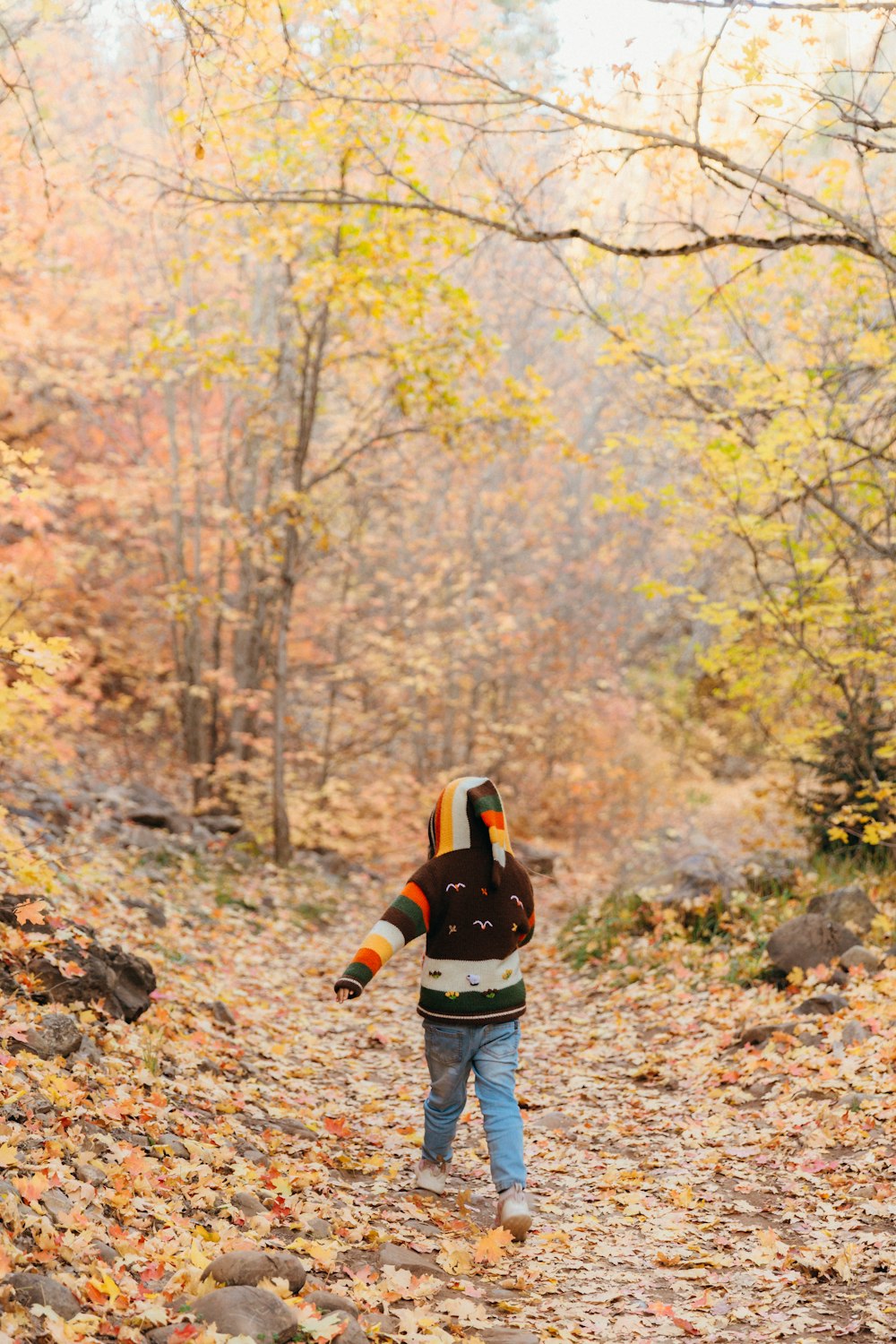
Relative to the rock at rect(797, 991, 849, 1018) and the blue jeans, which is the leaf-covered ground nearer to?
the rock at rect(797, 991, 849, 1018)

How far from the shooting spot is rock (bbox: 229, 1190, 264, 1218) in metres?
4.22

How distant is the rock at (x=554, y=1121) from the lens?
20.4 ft

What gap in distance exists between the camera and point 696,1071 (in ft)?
22.8

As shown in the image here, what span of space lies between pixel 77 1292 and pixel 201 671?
12444 millimetres

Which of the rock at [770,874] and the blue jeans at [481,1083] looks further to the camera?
the rock at [770,874]

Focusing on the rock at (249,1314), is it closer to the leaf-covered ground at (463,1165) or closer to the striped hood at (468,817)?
the leaf-covered ground at (463,1165)

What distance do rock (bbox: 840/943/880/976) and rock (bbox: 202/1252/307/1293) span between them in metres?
5.04

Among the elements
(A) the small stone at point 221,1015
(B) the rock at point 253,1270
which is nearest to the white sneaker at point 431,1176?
(B) the rock at point 253,1270

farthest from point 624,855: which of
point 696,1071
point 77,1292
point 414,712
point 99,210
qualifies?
point 77,1292

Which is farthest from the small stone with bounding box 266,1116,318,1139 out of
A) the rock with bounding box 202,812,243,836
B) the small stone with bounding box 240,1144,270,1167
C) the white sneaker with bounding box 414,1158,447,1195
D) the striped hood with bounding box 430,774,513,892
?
the rock with bounding box 202,812,243,836

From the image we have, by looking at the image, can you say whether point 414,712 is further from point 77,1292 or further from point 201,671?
point 77,1292

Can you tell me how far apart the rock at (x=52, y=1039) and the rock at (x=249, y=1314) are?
1.92m

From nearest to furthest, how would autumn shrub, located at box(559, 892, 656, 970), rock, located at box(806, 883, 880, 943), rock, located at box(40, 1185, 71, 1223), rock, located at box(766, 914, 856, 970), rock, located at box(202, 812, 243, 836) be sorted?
1. rock, located at box(40, 1185, 71, 1223)
2. rock, located at box(766, 914, 856, 970)
3. rock, located at box(806, 883, 880, 943)
4. autumn shrub, located at box(559, 892, 656, 970)
5. rock, located at box(202, 812, 243, 836)

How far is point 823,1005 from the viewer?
23.2 ft
